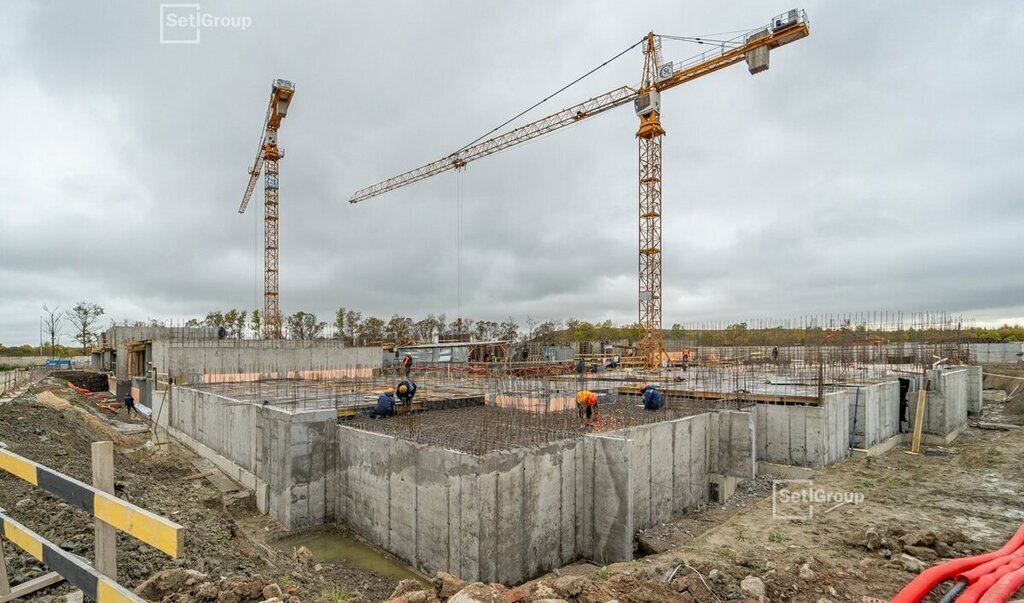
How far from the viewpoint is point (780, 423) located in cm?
1558

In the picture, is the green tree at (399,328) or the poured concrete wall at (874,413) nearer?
the poured concrete wall at (874,413)

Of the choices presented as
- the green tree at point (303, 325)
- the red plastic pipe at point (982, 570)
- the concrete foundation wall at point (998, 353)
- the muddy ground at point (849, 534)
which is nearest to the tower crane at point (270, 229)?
the green tree at point (303, 325)

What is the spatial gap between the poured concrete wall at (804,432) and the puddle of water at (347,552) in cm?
1127

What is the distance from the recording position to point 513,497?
32.0ft

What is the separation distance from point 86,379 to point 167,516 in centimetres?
4877

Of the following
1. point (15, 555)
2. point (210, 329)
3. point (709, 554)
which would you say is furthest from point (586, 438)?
point (210, 329)

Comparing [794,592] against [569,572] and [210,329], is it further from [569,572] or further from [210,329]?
[210,329]

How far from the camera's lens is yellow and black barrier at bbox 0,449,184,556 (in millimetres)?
2537

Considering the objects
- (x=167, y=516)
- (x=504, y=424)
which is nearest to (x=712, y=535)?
(x=504, y=424)

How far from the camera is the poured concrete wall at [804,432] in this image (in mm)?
14953

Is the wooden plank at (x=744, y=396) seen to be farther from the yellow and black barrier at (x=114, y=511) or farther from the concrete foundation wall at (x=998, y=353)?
the concrete foundation wall at (x=998, y=353)

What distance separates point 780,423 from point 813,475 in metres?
1.65

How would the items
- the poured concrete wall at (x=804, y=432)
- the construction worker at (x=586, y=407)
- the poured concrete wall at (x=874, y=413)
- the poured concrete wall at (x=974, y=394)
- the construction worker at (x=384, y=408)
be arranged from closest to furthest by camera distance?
the construction worker at (x=586, y=407)
the construction worker at (x=384, y=408)
the poured concrete wall at (x=804, y=432)
the poured concrete wall at (x=874, y=413)
the poured concrete wall at (x=974, y=394)

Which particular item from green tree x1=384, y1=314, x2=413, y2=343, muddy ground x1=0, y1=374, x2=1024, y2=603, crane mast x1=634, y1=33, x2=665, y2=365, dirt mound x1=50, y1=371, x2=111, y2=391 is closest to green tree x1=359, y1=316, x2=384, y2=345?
green tree x1=384, y1=314, x2=413, y2=343
